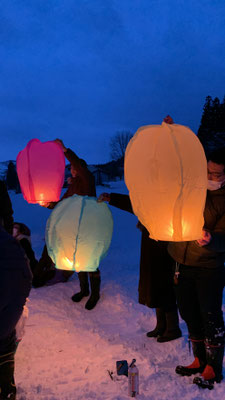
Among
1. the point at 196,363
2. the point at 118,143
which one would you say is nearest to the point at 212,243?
the point at 196,363

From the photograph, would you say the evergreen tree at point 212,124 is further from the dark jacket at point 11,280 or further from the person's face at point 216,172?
the dark jacket at point 11,280

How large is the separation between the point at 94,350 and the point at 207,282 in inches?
65.8

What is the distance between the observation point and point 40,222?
47.6 feet

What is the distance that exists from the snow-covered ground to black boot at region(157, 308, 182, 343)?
6 centimetres

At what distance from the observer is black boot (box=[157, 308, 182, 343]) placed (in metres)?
3.60

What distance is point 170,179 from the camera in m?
2.19

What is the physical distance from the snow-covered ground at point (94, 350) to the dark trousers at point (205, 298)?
1.73ft

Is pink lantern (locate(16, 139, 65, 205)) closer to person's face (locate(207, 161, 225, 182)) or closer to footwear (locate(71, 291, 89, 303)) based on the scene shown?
person's face (locate(207, 161, 225, 182))

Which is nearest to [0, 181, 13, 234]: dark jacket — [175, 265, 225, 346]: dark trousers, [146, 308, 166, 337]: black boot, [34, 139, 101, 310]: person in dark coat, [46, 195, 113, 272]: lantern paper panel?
[46, 195, 113, 272]: lantern paper panel

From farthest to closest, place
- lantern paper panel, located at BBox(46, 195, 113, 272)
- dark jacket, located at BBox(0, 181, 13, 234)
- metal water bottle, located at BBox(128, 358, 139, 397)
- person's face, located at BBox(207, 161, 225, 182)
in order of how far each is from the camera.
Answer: lantern paper panel, located at BBox(46, 195, 113, 272) < dark jacket, located at BBox(0, 181, 13, 234) < metal water bottle, located at BBox(128, 358, 139, 397) < person's face, located at BBox(207, 161, 225, 182)

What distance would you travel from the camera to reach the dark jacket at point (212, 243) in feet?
8.31

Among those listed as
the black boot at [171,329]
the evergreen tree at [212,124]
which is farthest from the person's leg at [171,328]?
the evergreen tree at [212,124]

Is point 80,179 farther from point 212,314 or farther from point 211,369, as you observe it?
point 211,369

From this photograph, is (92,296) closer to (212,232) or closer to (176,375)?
(176,375)
